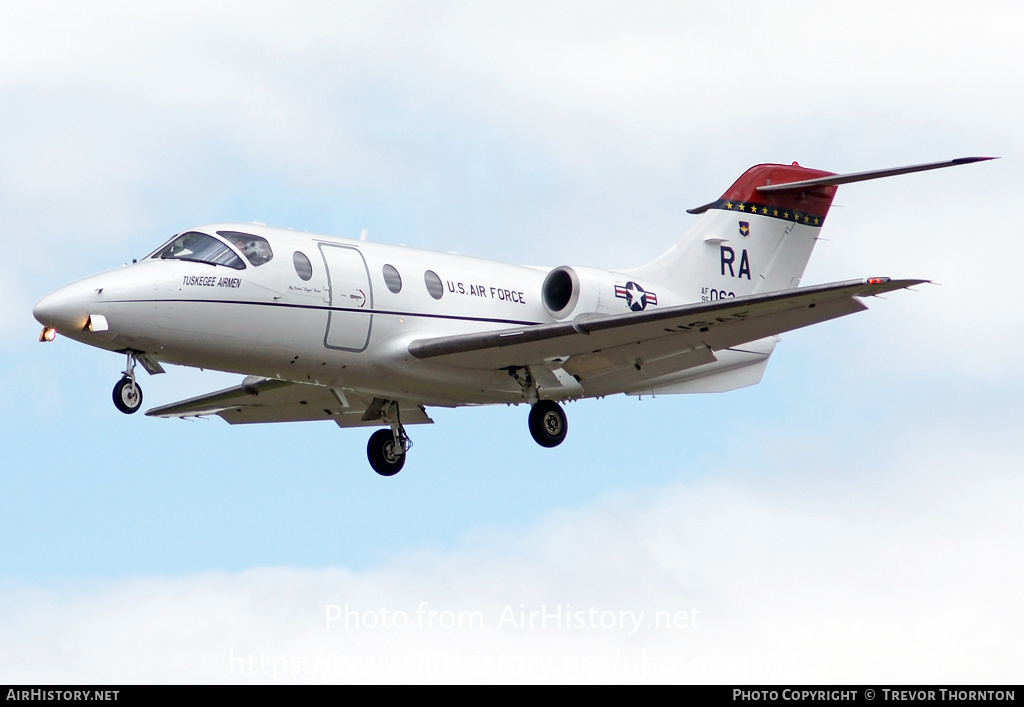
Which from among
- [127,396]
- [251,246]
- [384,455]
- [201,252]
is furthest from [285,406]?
[127,396]

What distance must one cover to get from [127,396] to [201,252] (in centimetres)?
227

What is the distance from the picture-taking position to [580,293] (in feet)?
74.6

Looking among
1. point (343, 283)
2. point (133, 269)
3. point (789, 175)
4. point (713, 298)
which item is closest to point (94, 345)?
point (133, 269)

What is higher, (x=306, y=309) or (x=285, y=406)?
(x=306, y=309)

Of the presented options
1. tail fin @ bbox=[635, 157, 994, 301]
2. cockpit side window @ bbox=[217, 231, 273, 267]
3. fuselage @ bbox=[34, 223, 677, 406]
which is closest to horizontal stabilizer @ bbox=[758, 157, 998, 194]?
tail fin @ bbox=[635, 157, 994, 301]

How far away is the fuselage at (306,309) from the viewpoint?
63.4 ft

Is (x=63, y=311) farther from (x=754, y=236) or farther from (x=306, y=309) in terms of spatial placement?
(x=754, y=236)

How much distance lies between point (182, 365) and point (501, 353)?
435 centimetres

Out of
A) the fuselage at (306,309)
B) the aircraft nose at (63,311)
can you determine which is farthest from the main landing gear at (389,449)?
the aircraft nose at (63,311)

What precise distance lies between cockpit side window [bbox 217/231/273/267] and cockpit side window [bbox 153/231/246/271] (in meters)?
0.14

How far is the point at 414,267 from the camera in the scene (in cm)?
2181

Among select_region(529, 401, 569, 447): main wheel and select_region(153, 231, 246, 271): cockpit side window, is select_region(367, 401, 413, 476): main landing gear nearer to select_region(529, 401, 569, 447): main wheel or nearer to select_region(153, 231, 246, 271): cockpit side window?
select_region(529, 401, 569, 447): main wheel

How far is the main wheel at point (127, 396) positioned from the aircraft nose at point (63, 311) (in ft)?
2.79
